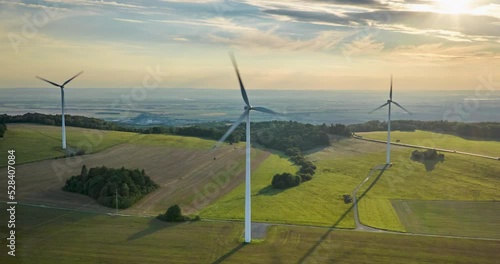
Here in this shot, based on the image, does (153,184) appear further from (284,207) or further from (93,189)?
(284,207)

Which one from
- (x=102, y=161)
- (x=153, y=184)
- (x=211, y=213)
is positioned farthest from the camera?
(x=102, y=161)

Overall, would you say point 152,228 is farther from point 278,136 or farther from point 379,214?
point 278,136

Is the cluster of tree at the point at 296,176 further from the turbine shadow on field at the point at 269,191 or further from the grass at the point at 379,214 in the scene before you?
the grass at the point at 379,214

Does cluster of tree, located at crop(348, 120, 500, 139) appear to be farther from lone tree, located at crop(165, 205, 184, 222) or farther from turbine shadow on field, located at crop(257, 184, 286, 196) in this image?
lone tree, located at crop(165, 205, 184, 222)

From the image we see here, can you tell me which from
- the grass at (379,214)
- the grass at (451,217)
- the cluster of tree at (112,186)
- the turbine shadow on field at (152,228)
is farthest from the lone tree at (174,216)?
the grass at (451,217)

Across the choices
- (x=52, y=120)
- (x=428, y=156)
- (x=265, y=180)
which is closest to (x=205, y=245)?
(x=265, y=180)

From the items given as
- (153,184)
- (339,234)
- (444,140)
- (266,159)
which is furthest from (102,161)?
(444,140)

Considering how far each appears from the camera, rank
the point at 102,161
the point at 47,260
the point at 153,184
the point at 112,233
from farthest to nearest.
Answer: the point at 102,161
the point at 153,184
the point at 112,233
the point at 47,260
